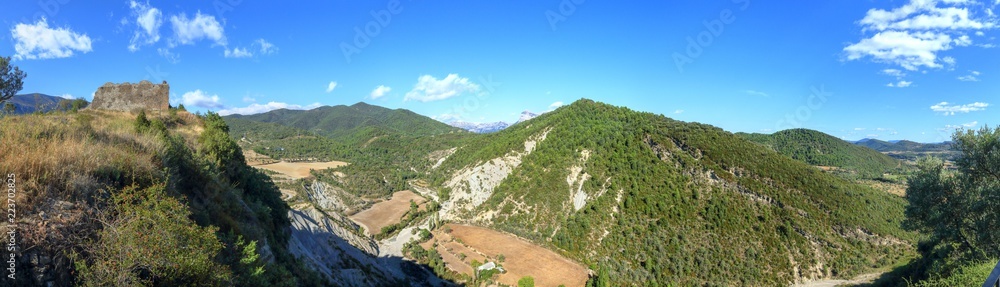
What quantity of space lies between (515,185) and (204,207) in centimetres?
3909

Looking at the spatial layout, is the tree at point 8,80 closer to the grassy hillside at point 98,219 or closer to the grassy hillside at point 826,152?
the grassy hillside at point 98,219

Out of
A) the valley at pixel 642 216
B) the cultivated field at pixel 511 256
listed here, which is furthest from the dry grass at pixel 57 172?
the cultivated field at pixel 511 256

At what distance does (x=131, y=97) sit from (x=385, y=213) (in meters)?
39.3

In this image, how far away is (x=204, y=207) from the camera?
1058 centimetres

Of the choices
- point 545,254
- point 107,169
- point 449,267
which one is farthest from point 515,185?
point 107,169

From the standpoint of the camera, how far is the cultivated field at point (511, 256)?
1196 inches

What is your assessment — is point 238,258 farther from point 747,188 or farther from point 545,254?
point 747,188

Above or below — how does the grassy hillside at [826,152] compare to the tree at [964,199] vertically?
above

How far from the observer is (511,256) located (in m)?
34.2

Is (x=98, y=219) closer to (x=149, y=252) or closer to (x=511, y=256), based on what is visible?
(x=149, y=252)

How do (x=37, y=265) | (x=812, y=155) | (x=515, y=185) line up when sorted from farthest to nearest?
1. (x=812, y=155)
2. (x=515, y=185)
3. (x=37, y=265)

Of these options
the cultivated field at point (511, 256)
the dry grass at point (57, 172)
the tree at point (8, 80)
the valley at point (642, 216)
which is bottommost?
the cultivated field at point (511, 256)

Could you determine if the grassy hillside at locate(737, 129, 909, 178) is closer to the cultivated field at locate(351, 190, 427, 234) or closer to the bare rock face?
the cultivated field at locate(351, 190, 427, 234)

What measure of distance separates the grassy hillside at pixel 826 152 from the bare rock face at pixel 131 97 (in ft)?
347
